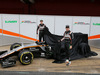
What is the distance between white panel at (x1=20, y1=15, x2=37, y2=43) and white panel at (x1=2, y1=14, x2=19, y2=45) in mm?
336

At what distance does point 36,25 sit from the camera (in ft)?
22.2

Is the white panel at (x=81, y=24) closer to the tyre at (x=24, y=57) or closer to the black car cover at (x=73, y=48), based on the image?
the black car cover at (x=73, y=48)

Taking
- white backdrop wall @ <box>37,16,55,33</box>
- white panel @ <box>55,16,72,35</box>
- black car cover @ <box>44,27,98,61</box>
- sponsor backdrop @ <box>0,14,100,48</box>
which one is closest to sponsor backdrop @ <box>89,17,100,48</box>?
sponsor backdrop @ <box>0,14,100,48</box>

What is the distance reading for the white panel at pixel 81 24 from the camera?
266 inches

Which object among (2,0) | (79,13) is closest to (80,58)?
(79,13)

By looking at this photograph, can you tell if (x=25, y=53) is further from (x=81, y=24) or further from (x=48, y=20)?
(x=81, y=24)

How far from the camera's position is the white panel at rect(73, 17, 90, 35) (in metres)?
6.76

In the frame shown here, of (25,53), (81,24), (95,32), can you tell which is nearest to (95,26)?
(95,32)

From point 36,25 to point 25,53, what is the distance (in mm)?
3589

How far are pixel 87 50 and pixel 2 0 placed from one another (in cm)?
913

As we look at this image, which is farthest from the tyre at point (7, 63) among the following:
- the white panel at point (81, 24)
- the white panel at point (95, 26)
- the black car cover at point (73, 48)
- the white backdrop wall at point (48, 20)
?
the white panel at point (95, 26)

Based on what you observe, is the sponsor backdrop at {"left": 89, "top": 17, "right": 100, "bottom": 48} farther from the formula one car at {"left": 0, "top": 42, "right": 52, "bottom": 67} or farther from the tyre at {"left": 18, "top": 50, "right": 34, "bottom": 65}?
the tyre at {"left": 18, "top": 50, "right": 34, "bottom": 65}

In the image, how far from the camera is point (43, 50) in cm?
415

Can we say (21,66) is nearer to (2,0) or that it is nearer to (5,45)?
(5,45)
